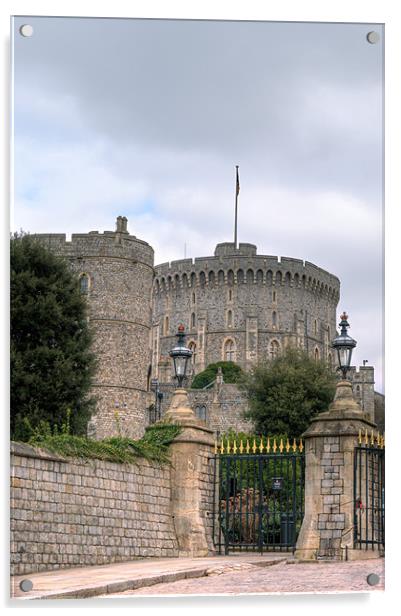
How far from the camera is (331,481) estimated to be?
15.8 metres

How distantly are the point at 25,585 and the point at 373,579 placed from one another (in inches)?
138

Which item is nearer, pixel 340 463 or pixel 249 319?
pixel 340 463

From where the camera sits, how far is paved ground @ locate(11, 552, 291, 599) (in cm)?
1100

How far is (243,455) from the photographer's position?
689 inches

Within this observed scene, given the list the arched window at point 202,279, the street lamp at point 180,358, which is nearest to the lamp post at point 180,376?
the street lamp at point 180,358

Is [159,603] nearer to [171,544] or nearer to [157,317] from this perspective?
[171,544]

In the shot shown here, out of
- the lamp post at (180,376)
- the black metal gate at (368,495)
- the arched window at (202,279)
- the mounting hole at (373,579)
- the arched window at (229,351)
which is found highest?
the arched window at (202,279)

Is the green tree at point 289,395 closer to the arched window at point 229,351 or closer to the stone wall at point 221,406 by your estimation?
the stone wall at point 221,406

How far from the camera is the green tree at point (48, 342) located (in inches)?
995

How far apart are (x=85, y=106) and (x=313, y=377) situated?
106 ft

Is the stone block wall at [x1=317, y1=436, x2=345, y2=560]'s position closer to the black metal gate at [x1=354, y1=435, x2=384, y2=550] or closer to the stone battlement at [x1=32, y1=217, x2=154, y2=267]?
the black metal gate at [x1=354, y1=435, x2=384, y2=550]

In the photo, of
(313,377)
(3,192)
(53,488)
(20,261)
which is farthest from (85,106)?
(313,377)

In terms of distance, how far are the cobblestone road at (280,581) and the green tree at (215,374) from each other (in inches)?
2339
